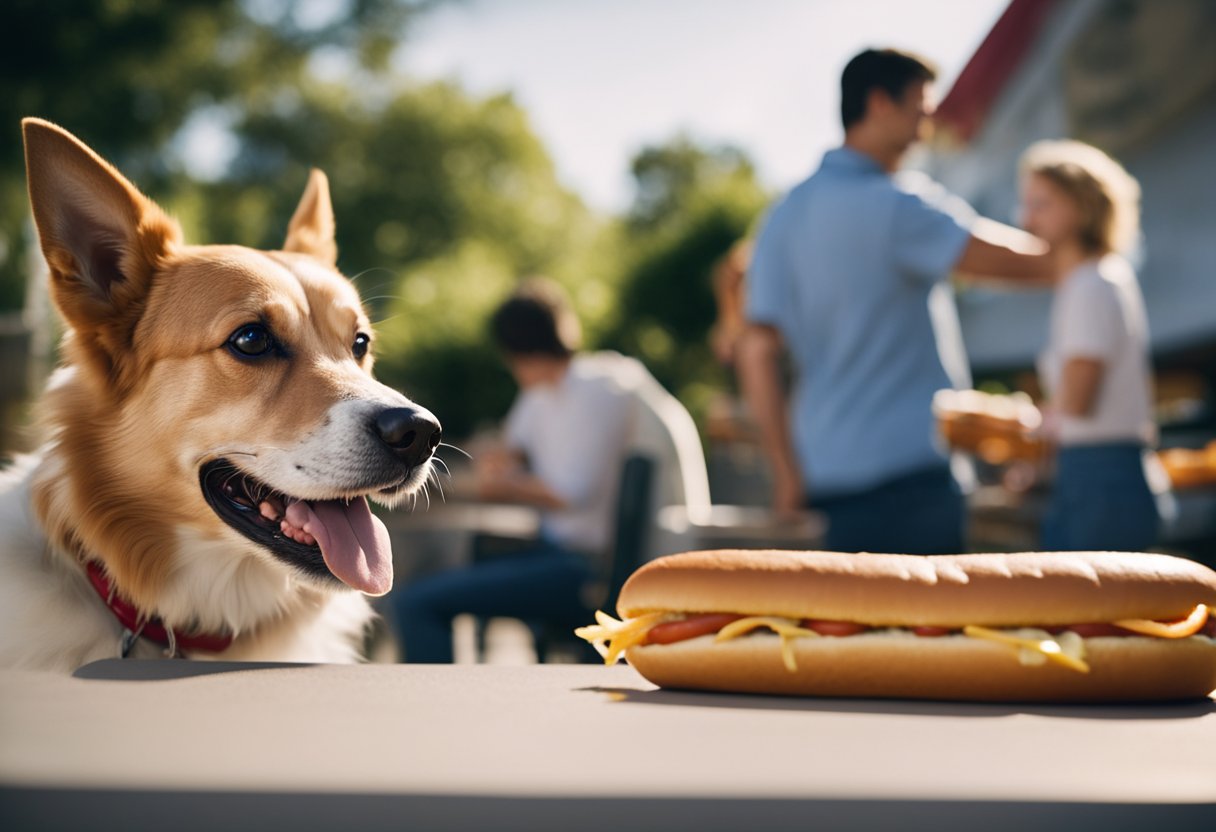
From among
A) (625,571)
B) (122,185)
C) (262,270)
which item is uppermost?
(122,185)

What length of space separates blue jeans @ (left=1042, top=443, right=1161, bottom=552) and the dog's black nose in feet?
8.11

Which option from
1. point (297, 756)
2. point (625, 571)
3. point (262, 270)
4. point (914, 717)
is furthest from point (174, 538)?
point (625, 571)

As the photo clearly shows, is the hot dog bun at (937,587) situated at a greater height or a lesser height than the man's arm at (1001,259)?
lesser

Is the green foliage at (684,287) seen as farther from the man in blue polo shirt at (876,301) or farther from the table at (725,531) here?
the man in blue polo shirt at (876,301)

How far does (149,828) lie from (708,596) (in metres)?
0.75

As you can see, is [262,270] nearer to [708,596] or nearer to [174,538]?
[174,538]

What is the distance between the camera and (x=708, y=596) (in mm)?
1335

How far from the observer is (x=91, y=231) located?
6.96ft

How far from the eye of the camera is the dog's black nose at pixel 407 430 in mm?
2158

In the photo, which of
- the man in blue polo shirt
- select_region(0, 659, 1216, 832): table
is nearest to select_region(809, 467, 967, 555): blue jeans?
the man in blue polo shirt

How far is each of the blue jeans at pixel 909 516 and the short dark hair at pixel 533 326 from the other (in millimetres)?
1937

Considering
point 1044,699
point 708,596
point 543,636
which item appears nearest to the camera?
point 1044,699

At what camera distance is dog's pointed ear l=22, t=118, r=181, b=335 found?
1.92 m

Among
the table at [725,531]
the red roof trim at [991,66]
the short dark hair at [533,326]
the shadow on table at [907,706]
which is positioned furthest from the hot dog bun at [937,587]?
the red roof trim at [991,66]
